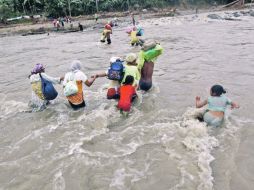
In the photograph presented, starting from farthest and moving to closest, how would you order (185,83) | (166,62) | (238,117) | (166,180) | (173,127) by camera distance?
1. (166,62)
2. (185,83)
3. (238,117)
4. (173,127)
5. (166,180)

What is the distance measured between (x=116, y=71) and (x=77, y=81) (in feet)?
3.06

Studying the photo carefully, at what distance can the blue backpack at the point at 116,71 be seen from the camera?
25.2 feet

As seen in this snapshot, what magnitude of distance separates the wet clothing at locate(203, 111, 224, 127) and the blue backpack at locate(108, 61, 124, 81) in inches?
89.0

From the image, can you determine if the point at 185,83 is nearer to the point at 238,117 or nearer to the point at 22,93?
the point at 238,117

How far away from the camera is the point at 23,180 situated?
16.7 feet

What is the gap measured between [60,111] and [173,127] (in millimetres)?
2877

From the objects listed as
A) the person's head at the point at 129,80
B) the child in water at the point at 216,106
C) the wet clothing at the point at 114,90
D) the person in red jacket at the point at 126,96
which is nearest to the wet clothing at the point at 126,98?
the person in red jacket at the point at 126,96

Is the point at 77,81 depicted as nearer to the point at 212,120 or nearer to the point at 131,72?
the point at 131,72

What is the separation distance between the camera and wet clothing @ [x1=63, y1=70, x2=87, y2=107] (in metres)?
7.43

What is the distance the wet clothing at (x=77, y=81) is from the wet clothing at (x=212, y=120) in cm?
278

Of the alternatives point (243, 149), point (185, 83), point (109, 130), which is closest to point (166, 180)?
point (243, 149)

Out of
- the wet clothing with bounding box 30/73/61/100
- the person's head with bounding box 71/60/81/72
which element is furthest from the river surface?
the person's head with bounding box 71/60/81/72

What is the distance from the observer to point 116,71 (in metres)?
7.69

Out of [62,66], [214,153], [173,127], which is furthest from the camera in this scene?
[62,66]
